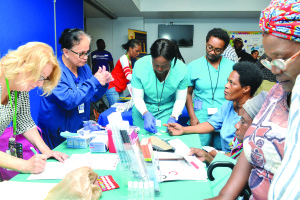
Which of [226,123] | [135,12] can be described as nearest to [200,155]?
[226,123]

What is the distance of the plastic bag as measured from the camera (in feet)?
3.02

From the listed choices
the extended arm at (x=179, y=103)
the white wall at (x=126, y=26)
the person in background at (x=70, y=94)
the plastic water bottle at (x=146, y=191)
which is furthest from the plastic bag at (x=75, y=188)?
the white wall at (x=126, y=26)

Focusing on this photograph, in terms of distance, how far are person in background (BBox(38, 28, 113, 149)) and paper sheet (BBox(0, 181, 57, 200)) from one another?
2.42 ft

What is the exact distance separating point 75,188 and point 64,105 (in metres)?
0.99

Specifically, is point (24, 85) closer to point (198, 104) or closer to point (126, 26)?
point (198, 104)

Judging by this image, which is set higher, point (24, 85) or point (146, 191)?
point (24, 85)

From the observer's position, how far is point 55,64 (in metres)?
1.42

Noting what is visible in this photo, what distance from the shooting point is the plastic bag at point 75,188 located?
92 cm

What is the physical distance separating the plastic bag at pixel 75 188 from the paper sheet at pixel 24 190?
9 centimetres

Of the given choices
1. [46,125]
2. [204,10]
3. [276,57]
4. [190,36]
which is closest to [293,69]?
[276,57]

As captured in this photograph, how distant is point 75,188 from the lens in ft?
3.02

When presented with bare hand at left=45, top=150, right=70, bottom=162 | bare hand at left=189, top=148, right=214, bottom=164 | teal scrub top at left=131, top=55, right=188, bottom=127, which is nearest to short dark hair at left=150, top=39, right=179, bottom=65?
teal scrub top at left=131, top=55, right=188, bottom=127

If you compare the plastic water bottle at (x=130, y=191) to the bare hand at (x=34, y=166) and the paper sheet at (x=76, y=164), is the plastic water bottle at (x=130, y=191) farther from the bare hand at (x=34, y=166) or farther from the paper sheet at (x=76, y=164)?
the bare hand at (x=34, y=166)

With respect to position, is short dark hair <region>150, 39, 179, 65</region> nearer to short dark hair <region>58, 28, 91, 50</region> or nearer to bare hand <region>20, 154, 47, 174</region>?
short dark hair <region>58, 28, 91, 50</region>
